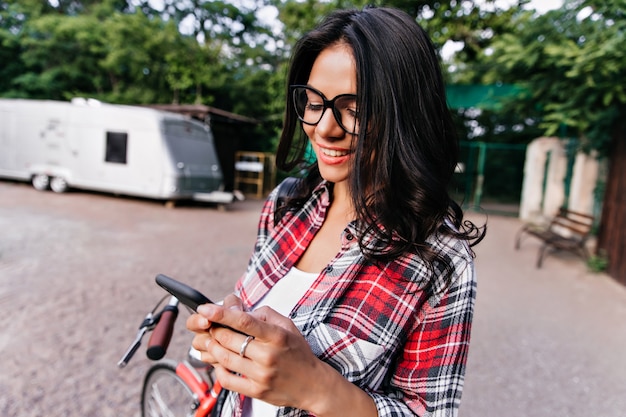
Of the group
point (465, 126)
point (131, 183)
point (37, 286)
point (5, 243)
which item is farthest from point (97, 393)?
point (465, 126)

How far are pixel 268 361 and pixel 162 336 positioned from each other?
80 centimetres

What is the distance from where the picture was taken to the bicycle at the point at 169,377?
1.45 m

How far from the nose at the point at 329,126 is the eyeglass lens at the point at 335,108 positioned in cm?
1

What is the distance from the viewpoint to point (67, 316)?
416cm

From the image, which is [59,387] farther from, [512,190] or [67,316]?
[512,190]

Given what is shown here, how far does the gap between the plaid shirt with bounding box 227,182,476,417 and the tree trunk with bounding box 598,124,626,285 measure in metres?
6.54

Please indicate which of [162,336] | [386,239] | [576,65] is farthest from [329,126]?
[576,65]

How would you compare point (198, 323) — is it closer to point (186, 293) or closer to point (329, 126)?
point (186, 293)

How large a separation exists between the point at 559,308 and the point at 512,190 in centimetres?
1180

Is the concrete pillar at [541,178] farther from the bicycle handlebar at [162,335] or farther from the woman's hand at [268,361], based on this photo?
the woman's hand at [268,361]

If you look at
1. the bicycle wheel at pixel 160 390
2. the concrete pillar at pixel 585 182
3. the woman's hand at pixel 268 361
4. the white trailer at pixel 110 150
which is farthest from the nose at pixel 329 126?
the white trailer at pixel 110 150

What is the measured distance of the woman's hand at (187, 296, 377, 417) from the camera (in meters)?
0.74

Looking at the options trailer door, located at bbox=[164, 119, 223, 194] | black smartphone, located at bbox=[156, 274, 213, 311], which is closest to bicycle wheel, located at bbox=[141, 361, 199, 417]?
black smartphone, located at bbox=[156, 274, 213, 311]

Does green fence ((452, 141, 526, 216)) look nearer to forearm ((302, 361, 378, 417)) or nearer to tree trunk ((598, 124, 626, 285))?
tree trunk ((598, 124, 626, 285))
